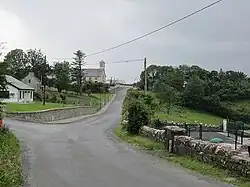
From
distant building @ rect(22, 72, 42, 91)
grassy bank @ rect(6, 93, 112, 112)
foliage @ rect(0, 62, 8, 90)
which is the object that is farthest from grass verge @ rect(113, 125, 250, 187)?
distant building @ rect(22, 72, 42, 91)

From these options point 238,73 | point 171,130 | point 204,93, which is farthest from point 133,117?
point 238,73

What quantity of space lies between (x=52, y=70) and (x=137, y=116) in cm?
8000

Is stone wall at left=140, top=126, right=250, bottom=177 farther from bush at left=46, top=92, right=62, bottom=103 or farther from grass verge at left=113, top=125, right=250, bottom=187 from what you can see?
bush at left=46, top=92, right=62, bottom=103

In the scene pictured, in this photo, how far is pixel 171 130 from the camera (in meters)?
18.8

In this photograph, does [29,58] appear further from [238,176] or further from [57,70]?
[238,176]

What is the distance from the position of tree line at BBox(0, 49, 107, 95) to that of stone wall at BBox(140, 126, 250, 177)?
81752mm

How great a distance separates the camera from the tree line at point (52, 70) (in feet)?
329

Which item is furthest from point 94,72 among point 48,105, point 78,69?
point 48,105

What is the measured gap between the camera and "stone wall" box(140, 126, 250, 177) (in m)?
12.6

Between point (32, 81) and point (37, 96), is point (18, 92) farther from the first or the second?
point (32, 81)

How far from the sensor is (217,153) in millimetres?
14219

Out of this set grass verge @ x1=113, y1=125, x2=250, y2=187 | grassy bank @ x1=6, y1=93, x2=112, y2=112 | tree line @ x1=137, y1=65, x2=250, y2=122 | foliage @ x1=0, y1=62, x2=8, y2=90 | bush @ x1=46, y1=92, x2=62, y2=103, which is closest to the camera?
grass verge @ x1=113, y1=125, x2=250, y2=187

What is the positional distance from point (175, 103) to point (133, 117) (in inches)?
2403

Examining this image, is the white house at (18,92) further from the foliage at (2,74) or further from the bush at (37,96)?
the foliage at (2,74)
